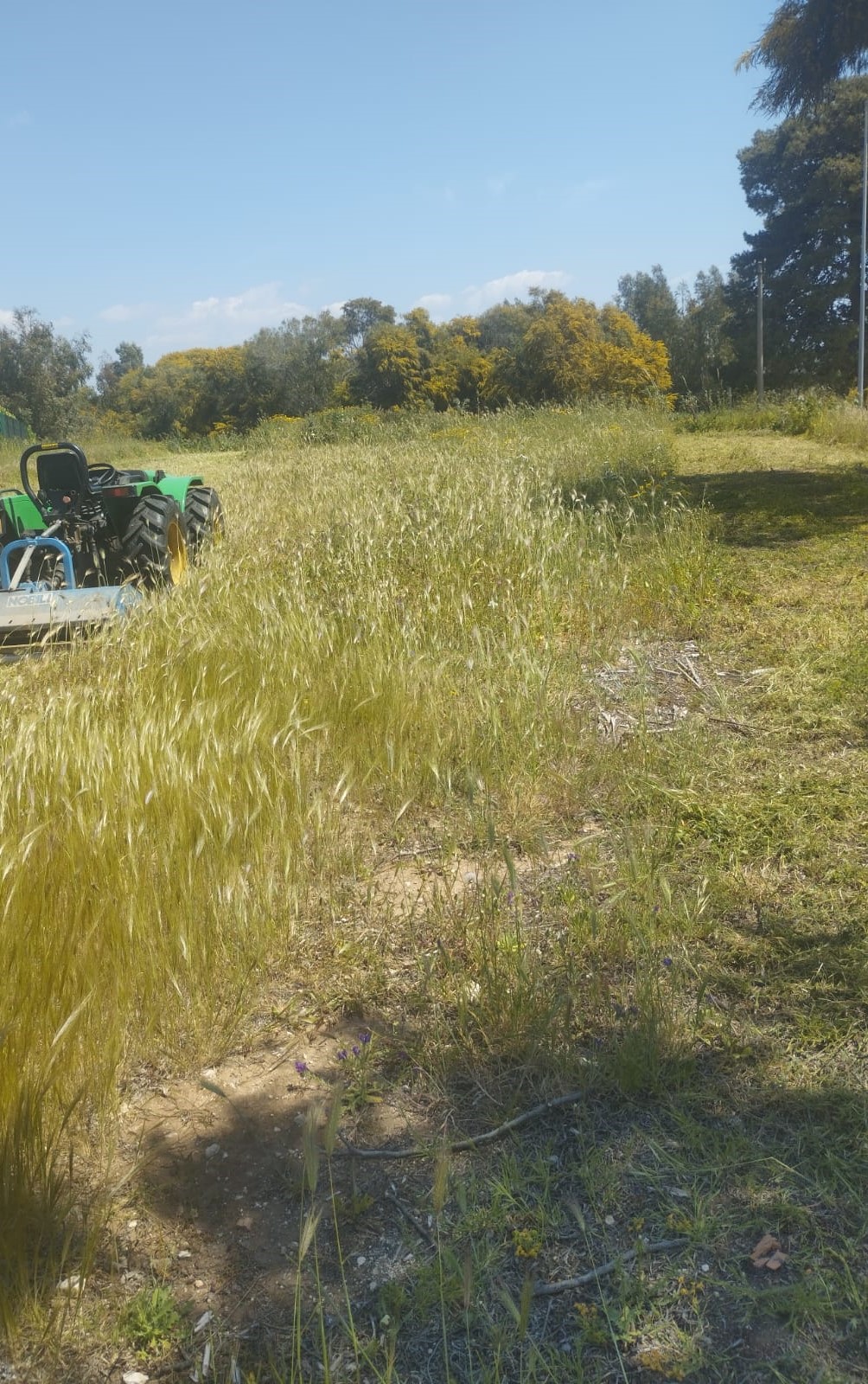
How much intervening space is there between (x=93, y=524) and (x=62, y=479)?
1.68 feet

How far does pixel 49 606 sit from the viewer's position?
5.39 metres

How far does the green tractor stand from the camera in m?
6.73

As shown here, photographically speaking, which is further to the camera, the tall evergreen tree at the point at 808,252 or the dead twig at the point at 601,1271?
the tall evergreen tree at the point at 808,252

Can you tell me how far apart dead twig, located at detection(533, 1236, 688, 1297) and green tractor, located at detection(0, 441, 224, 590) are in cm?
509

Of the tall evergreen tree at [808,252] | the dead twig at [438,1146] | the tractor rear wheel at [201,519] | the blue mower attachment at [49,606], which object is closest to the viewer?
the dead twig at [438,1146]

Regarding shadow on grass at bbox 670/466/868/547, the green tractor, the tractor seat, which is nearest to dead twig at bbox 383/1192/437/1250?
the green tractor

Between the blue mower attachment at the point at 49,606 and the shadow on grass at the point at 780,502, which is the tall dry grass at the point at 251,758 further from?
the shadow on grass at the point at 780,502

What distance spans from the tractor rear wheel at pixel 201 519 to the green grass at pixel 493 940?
2.66m

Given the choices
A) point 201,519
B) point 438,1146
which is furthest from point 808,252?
point 438,1146

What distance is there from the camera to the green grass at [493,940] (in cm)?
169

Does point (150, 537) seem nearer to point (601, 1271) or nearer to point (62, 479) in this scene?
point (62, 479)

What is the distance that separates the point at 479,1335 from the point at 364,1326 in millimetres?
186

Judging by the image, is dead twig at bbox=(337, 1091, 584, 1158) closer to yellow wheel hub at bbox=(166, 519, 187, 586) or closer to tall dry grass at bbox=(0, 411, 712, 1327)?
tall dry grass at bbox=(0, 411, 712, 1327)

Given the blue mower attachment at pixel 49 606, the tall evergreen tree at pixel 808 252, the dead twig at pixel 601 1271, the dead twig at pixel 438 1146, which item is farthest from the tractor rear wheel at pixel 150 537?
the tall evergreen tree at pixel 808 252
